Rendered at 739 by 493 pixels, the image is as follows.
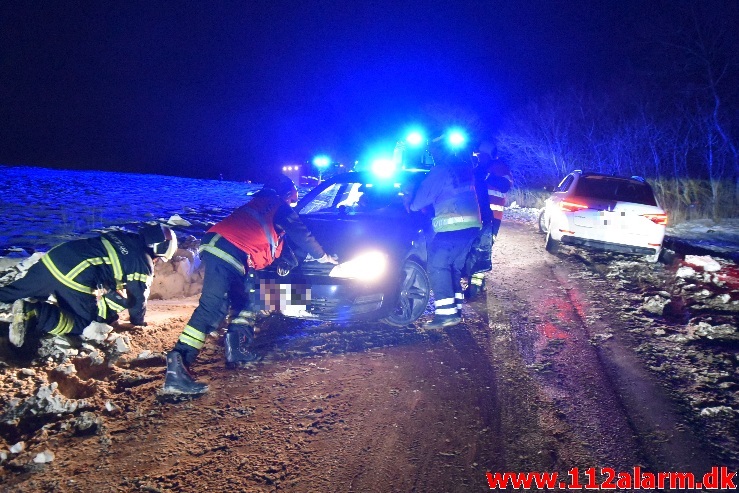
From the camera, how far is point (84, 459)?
237 centimetres

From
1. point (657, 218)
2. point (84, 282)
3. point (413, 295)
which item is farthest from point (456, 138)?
point (657, 218)

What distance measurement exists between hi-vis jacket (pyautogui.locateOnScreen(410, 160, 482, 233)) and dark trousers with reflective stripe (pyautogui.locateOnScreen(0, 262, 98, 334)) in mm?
3260

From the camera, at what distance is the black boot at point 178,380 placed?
3.06m

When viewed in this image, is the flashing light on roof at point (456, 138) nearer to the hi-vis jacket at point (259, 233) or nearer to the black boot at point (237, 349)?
the hi-vis jacket at point (259, 233)

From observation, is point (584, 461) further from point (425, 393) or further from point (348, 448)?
point (348, 448)

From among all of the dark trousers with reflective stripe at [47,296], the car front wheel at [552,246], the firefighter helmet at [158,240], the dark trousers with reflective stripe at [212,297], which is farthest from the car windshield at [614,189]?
the dark trousers with reflective stripe at [47,296]

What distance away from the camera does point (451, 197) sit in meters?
4.32

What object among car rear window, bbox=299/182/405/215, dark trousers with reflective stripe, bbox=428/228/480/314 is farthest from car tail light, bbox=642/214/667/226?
car rear window, bbox=299/182/405/215

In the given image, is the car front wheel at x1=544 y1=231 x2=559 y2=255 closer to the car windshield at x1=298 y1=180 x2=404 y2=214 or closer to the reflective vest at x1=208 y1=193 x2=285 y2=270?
the car windshield at x1=298 y1=180 x2=404 y2=214

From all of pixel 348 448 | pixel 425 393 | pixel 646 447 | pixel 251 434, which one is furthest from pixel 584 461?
pixel 251 434

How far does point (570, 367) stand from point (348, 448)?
2113mm

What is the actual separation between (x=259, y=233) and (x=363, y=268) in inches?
38.5

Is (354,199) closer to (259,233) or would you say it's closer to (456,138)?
(456,138)

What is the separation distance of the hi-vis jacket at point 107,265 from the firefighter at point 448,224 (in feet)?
8.95
